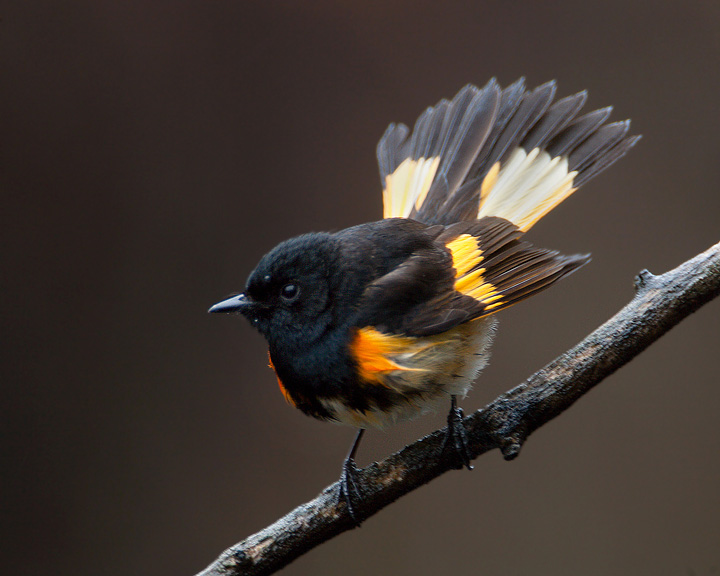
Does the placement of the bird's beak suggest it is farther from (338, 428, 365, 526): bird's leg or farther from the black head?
(338, 428, 365, 526): bird's leg

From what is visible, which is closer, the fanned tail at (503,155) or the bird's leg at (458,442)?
the bird's leg at (458,442)

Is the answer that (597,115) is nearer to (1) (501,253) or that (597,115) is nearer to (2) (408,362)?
(1) (501,253)

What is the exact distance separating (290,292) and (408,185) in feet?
1.80

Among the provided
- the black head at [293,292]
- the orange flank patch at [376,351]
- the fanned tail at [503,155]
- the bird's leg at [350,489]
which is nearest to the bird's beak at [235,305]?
the black head at [293,292]

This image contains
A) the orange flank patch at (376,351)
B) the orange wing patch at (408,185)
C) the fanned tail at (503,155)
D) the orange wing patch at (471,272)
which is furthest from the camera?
the orange wing patch at (408,185)

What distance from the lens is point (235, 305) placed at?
3.85 ft

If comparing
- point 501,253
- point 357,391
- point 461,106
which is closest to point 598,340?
point 501,253

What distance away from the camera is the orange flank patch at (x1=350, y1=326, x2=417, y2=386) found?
107 cm

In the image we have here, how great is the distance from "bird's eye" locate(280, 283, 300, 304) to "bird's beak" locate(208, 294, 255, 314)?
0.20 ft

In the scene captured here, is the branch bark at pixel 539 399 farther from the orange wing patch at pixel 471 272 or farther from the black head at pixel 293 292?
the black head at pixel 293 292

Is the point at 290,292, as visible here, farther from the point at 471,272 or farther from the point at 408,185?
the point at 408,185

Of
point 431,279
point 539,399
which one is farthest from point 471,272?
point 539,399

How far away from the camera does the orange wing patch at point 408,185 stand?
1551mm

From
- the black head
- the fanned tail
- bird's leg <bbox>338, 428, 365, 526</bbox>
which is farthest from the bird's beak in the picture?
the fanned tail
